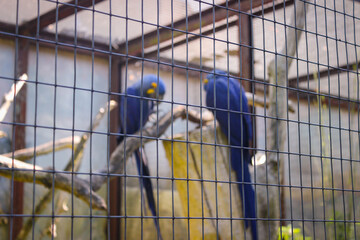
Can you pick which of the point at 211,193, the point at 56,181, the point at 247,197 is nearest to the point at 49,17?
the point at 56,181

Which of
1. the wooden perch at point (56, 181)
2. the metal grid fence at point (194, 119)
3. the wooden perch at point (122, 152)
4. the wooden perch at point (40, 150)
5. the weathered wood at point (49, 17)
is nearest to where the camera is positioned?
the wooden perch at point (56, 181)

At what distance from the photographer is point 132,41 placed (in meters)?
3.13

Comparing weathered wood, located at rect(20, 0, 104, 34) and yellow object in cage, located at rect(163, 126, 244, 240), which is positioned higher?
weathered wood, located at rect(20, 0, 104, 34)

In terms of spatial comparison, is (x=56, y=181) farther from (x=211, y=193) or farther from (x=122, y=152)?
(x=211, y=193)

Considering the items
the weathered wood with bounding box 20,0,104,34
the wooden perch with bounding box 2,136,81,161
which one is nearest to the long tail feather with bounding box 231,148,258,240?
the wooden perch with bounding box 2,136,81,161

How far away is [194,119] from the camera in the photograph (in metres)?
2.64

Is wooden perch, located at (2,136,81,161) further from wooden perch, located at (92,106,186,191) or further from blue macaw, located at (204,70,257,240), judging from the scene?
blue macaw, located at (204,70,257,240)

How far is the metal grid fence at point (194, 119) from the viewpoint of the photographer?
195 centimetres

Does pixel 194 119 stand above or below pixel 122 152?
above

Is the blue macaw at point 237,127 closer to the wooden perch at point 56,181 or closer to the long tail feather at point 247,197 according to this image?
the long tail feather at point 247,197

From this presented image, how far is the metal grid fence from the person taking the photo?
6.38ft

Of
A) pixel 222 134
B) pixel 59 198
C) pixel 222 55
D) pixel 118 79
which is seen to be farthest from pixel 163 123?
pixel 118 79

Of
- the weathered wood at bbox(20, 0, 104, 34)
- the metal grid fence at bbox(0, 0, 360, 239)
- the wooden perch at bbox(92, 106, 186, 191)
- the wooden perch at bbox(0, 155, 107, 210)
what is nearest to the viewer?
the wooden perch at bbox(0, 155, 107, 210)

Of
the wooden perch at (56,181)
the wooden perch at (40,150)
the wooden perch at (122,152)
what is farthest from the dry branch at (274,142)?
the wooden perch at (40,150)
